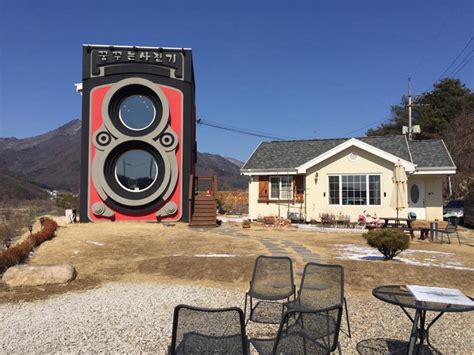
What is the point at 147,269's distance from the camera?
9.32 m

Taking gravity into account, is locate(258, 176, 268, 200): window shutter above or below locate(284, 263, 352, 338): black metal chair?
above

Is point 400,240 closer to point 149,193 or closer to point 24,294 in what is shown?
point 24,294

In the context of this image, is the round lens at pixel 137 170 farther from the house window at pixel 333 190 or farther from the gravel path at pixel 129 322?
the gravel path at pixel 129 322

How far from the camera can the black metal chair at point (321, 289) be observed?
5.16m

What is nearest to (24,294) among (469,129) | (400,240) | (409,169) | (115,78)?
(400,240)

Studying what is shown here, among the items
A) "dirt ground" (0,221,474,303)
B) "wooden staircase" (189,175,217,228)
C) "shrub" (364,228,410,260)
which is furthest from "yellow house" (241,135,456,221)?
"shrub" (364,228,410,260)

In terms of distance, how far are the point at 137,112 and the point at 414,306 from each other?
18.0m

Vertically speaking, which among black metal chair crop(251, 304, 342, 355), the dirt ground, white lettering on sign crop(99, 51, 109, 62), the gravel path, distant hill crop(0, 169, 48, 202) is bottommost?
the gravel path

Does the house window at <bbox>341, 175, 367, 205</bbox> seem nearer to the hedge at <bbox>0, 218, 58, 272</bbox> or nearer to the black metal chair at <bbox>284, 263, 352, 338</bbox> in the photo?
the hedge at <bbox>0, 218, 58, 272</bbox>

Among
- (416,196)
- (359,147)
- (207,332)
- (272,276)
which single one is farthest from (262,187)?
(207,332)

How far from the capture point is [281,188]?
21.9 m

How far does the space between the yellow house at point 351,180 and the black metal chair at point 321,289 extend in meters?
14.9

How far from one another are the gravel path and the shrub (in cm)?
311

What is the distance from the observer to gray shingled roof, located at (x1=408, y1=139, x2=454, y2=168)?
20062 millimetres
